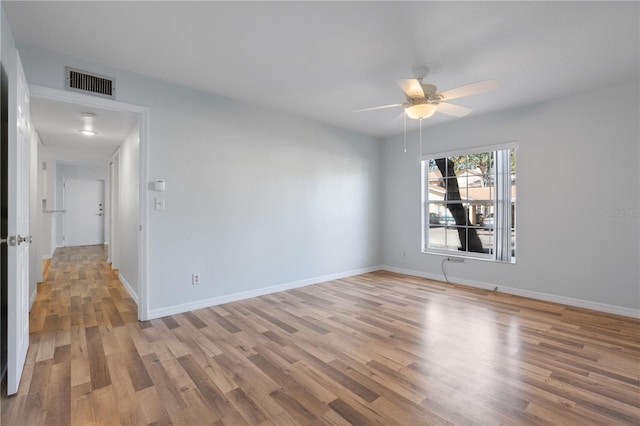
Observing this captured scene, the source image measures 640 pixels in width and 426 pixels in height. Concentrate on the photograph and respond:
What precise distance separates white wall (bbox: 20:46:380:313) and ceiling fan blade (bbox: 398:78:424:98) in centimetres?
219

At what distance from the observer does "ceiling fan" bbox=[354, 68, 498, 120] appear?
2.62m

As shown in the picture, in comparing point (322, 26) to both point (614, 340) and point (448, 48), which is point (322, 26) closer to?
point (448, 48)

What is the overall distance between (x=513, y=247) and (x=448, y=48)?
123 inches

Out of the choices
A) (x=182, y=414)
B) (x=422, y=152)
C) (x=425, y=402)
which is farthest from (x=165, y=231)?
(x=422, y=152)

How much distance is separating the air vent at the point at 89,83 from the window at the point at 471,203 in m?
4.60

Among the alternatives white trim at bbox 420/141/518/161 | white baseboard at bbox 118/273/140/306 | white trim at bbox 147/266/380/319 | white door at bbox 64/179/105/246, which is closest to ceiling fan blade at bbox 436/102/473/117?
white trim at bbox 420/141/518/161

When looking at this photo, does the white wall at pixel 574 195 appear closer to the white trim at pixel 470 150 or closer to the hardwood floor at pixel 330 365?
the white trim at pixel 470 150

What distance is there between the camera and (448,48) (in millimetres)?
2670

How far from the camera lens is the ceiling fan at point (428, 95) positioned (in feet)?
8.59

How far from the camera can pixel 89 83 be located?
2.95 m

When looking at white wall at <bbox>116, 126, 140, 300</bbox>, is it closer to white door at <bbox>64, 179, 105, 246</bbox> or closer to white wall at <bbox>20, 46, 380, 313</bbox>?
white wall at <bbox>20, 46, 380, 313</bbox>

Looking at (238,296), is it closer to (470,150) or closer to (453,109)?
(453,109)

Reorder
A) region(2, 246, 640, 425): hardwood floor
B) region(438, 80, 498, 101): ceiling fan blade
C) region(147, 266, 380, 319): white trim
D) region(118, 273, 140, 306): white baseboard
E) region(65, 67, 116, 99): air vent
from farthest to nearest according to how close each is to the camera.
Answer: region(118, 273, 140, 306): white baseboard, region(147, 266, 380, 319): white trim, region(65, 67, 116, 99): air vent, region(438, 80, 498, 101): ceiling fan blade, region(2, 246, 640, 425): hardwood floor

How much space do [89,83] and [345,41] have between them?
2.49m
